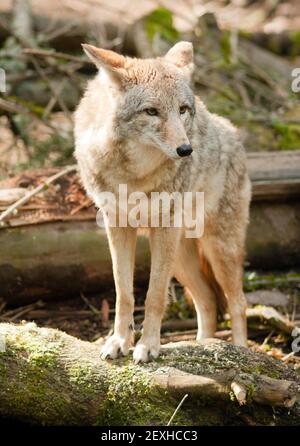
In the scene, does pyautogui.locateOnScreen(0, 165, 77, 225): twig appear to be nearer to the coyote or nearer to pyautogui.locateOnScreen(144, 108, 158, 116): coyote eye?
the coyote

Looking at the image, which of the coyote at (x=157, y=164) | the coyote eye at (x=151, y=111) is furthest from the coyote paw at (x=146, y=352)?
the coyote eye at (x=151, y=111)

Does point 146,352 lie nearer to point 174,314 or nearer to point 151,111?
point 151,111

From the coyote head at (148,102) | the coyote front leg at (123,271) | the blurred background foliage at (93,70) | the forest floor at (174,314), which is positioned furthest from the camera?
the blurred background foliage at (93,70)

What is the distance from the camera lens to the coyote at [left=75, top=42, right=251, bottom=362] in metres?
4.66

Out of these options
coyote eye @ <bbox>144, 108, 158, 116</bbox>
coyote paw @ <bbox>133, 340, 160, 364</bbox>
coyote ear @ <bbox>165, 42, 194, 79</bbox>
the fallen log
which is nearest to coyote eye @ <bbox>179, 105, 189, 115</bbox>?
coyote eye @ <bbox>144, 108, 158, 116</bbox>

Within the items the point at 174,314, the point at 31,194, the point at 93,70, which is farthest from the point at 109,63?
the point at 93,70

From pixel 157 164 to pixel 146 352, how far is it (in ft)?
4.04

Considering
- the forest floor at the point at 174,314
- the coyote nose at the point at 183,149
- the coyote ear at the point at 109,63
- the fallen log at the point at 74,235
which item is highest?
the coyote ear at the point at 109,63

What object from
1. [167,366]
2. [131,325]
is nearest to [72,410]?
[167,366]

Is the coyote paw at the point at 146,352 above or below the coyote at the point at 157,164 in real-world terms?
below

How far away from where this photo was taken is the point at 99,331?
6.42 m

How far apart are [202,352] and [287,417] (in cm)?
66

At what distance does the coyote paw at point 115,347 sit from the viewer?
4.70 meters

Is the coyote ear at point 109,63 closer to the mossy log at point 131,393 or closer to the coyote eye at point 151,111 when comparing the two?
the coyote eye at point 151,111
